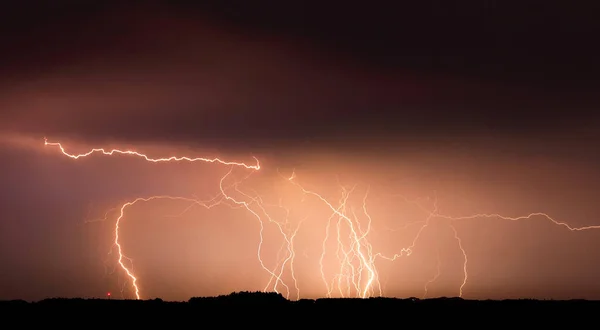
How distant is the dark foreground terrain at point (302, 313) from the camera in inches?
571

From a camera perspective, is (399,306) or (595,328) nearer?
(595,328)

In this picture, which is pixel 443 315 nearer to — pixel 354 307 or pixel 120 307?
pixel 354 307

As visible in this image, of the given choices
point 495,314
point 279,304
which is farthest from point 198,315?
point 495,314

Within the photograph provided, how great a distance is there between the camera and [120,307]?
15867 millimetres

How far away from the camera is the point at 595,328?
14180 millimetres

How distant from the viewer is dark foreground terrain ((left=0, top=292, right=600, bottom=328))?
1452 cm

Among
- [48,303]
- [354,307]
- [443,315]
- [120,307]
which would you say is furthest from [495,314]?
[48,303]

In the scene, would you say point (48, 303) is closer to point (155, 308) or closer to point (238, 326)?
point (155, 308)

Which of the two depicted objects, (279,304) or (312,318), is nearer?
(312,318)

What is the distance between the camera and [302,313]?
15500 millimetres

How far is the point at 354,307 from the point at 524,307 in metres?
3.69

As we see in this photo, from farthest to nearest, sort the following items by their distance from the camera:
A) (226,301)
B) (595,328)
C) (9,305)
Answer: (226,301)
(9,305)
(595,328)

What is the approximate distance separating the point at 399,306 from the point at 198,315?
426 centimetres

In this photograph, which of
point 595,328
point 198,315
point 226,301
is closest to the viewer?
point 595,328
